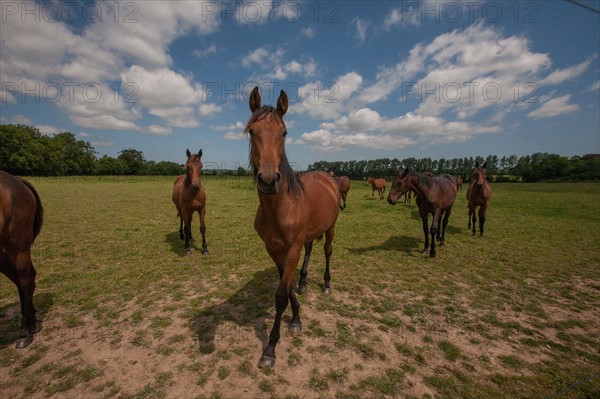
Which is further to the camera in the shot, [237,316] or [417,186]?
[417,186]

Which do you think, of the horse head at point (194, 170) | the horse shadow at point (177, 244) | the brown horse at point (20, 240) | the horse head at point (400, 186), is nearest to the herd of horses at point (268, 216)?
the brown horse at point (20, 240)

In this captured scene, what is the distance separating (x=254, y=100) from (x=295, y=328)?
11.4 feet

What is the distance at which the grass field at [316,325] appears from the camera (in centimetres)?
286

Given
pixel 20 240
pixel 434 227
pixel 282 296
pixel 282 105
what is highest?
pixel 282 105

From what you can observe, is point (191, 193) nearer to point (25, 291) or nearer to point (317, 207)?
point (25, 291)

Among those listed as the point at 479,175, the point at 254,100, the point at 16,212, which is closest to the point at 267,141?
the point at 254,100

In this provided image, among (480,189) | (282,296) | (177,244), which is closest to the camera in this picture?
(282,296)

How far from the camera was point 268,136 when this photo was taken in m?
2.67

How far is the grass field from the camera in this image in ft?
9.38

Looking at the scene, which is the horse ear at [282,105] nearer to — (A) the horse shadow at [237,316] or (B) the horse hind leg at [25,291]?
(A) the horse shadow at [237,316]

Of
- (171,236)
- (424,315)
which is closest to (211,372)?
(424,315)

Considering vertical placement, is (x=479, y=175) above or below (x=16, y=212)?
above

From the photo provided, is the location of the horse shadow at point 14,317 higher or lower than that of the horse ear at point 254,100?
lower

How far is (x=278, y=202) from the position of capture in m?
3.21
